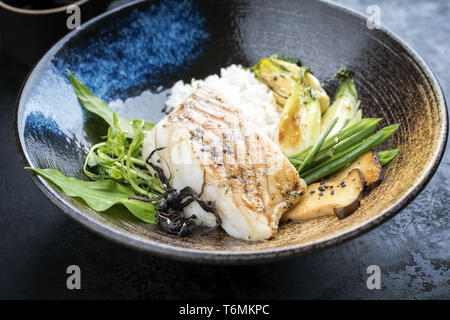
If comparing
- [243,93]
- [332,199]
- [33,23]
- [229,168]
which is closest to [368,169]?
[332,199]

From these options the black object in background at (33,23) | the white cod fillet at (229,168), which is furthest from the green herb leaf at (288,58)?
the black object in background at (33,23)

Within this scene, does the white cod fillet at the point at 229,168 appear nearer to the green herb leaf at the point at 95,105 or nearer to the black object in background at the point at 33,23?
the green herb leaf at the point at 95,105

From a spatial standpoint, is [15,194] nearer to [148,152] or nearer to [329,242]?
[148,152]

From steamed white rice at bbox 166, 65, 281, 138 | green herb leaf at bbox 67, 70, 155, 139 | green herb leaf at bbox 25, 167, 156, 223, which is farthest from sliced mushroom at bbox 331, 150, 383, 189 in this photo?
green herb leaf at bbox 67, 70, 155, 139

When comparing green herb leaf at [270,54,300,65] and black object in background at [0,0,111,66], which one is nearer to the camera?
green herb leaf at [270,54,300,65]

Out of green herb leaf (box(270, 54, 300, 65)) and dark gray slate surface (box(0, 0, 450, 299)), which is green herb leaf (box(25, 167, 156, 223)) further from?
green herb leaf (box(270, 54, 300, 65))
